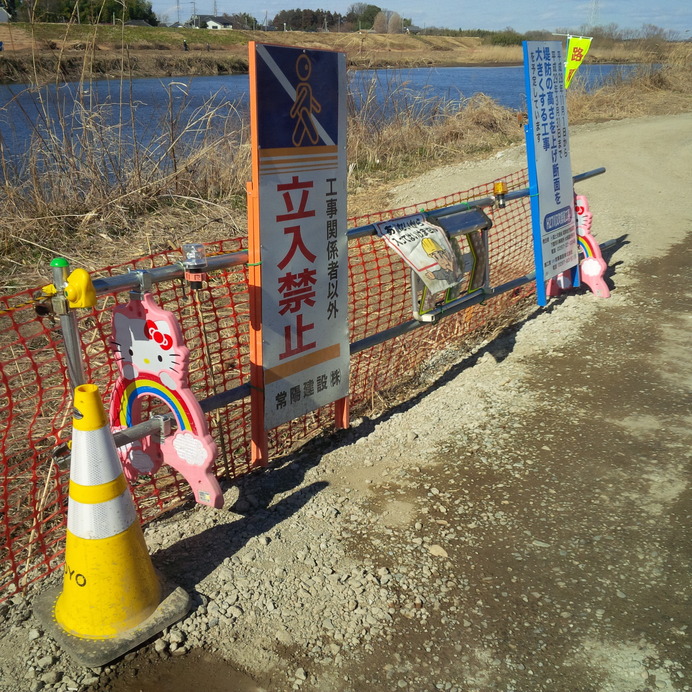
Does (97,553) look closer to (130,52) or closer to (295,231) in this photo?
(295,231)

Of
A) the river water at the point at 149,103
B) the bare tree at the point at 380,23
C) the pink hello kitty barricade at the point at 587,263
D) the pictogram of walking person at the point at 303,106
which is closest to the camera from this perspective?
the pictogram of walking person at the point at 303,106

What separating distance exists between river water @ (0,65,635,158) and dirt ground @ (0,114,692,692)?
4644 millimetres

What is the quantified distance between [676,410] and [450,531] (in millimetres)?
1963

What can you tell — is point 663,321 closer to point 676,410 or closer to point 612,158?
point 676,410

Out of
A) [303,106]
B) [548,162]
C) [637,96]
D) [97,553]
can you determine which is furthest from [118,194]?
[637,96]

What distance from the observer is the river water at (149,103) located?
23.2 ft

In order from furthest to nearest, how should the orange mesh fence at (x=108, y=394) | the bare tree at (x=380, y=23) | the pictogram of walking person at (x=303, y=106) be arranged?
the bare tree at (x=380, y=23) < the pictogram of walking person at (x=303, y=106) < the orange mesh fence at (x=108, y=394)

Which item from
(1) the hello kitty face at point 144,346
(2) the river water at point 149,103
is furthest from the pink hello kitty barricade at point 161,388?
(2) the river water at point 149,103

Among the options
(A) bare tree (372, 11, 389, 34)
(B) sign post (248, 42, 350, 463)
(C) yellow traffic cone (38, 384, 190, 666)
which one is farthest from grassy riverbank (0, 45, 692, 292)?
(A) bare tree (372, 11, 389, 34)

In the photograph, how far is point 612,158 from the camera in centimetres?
1191

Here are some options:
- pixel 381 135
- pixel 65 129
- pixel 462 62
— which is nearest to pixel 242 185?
pixel 65 129

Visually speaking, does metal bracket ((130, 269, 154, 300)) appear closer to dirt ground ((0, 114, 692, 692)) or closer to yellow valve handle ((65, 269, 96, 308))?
yellow valve handle ((65, 269, 96, 308))

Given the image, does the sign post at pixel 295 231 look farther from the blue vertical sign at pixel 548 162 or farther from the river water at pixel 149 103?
the river water at pixel 149 103

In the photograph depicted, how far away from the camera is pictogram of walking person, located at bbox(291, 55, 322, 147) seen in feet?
10.1
